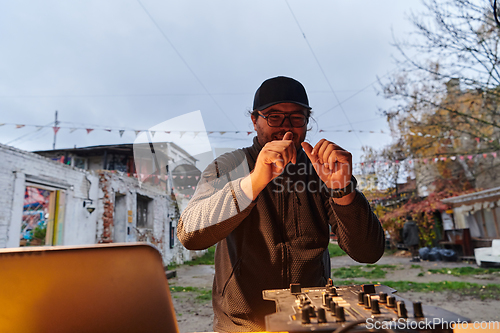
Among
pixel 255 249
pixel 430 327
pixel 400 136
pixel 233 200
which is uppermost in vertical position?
pixel 400 136

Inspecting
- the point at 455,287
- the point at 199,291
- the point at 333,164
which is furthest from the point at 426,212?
the point at 333,164

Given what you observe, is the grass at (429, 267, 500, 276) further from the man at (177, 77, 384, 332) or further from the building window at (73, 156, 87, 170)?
the building window at (73, 156, 87, 170)

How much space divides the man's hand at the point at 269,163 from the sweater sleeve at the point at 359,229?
12.8 inches

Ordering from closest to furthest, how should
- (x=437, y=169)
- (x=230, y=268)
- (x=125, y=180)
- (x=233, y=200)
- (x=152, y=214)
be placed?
1. (x=233, y=200)
2. (x=230, y=268)
3. (x=125, y=180)
4. (x=152, y=214)
5. (x=437, y=169)

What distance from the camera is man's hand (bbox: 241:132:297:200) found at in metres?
1.01

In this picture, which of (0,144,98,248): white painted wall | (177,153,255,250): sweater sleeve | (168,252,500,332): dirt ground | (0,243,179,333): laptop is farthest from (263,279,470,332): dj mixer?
(0,144,98,248): white painted wall

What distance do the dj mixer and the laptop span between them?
23 centimetres

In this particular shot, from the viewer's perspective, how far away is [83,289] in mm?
526

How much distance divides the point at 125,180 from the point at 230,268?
32.6 ft

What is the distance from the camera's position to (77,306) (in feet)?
1.74

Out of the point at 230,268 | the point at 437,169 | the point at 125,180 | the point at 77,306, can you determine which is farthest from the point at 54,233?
the point at 437,169

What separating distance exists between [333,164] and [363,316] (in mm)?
567

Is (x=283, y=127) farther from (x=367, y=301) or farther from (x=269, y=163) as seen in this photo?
(x=367, y=301)

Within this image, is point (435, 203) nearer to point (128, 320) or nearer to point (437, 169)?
point (437, 169)
